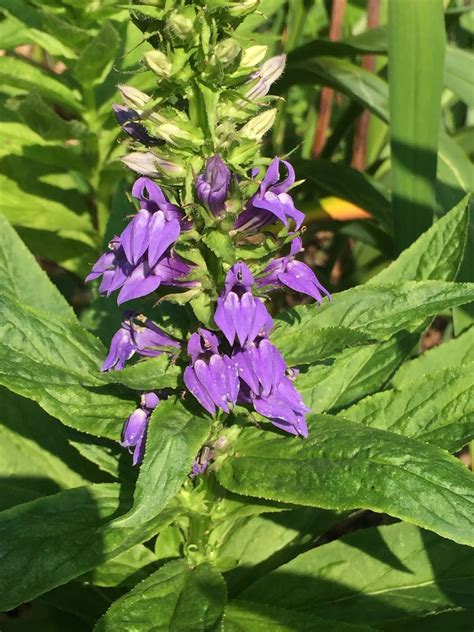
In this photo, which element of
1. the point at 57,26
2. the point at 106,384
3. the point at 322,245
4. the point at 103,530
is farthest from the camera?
the point at 322,245

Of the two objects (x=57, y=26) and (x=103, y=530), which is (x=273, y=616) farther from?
(x=57, y=26)

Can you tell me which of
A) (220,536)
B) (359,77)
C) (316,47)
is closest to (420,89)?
(359,77)

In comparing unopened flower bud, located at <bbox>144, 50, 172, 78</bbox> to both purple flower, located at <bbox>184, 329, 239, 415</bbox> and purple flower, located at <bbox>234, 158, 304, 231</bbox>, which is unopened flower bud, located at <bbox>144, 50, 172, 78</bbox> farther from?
purple flower, located at <bbox>184, 329, 239, 415</bbox>

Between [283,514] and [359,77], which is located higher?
[359,77]

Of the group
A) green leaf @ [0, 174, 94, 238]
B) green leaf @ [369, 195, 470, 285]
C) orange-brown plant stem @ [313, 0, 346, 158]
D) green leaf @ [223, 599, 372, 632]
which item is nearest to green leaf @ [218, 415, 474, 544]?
green leaf @ [223, 599, 372, 632]

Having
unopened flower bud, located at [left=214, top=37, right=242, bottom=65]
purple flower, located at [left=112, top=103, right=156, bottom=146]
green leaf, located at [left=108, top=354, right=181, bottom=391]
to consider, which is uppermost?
unopened flower bud, located at [left=214, top=37, right=242, bottom=65]

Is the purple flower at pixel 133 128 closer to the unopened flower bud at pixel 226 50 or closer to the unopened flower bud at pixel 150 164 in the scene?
the unopened flower bud at pixel 150 164
